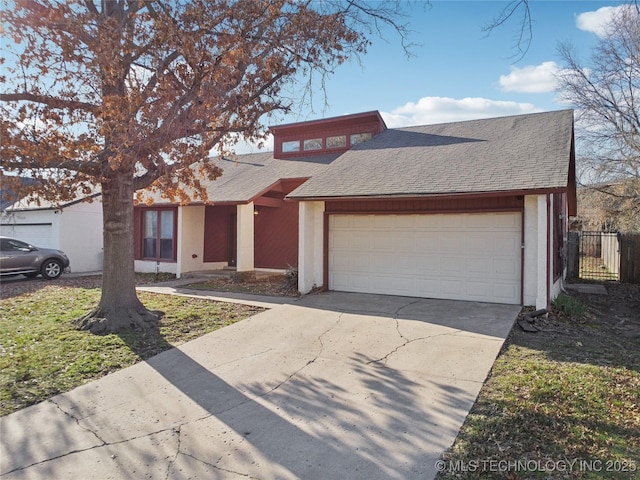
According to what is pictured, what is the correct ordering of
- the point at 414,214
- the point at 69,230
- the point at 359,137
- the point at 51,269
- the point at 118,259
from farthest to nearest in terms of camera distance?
the point at 69,230
the point at 359,137
the point at 51,269
the point at 414,214
the point at 118,259

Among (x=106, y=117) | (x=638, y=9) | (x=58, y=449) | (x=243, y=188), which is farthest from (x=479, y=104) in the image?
(x=58, y=449)

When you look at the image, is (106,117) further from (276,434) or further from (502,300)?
(502,300)

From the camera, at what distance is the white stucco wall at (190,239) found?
1392 cm

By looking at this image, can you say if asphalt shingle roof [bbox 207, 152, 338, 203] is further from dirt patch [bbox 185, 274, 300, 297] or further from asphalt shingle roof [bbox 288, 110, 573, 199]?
dirt patch [bbox 185, 274, 300, 297]

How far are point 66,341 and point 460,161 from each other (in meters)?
8.98

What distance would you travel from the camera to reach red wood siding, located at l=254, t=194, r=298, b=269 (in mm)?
13648

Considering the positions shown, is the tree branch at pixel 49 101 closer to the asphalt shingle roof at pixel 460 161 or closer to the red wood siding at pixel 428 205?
the asphalt shingle roof at pixel 460 161

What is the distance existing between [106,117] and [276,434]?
5710 millimetres

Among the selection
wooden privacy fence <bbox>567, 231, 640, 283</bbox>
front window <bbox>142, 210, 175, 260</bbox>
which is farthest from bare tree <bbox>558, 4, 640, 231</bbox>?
front window <bbox>142, 210, 175, 260</bbox>

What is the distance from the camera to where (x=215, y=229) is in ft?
49.4

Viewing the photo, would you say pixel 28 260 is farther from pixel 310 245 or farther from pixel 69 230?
pixel 310 245

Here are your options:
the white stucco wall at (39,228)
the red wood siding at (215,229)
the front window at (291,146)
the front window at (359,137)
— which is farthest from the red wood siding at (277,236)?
the white stucco wall at (39,228)

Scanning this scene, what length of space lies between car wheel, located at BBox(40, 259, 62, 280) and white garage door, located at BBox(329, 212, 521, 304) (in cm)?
959

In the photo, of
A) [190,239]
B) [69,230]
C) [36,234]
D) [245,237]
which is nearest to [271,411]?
[245,237]
